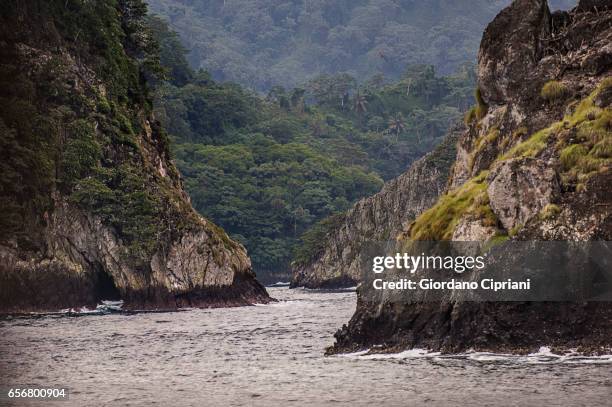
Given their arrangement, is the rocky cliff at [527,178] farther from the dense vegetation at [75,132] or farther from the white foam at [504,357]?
the dense vegetation at [75,132]

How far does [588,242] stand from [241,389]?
1577 cm

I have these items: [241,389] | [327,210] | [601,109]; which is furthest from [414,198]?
[241,389]

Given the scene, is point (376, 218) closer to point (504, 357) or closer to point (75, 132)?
point (75, 132)

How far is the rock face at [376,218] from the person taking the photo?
147000mm

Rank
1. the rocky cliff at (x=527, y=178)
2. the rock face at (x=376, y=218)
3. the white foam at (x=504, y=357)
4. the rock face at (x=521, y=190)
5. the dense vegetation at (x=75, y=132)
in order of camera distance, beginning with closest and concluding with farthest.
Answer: the white foam at (x=504, y=357) < the rocky cliff at (x=527, y=178) < the rock face at (x=521, y=190) < the dense vegetation at (x=75, y=132) < the rock face at (x=376, y=218)

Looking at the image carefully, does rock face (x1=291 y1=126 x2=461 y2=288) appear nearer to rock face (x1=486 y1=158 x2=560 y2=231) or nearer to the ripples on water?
the ripples on water

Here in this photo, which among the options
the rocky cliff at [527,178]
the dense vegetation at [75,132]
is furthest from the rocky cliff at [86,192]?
the rocky cliff at [527,178]

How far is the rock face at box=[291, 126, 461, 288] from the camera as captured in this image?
482 feet

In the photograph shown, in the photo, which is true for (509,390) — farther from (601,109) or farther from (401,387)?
(601,109)

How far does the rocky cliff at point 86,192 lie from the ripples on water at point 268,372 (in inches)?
949

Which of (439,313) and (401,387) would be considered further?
(439,313)

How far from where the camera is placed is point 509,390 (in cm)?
2973

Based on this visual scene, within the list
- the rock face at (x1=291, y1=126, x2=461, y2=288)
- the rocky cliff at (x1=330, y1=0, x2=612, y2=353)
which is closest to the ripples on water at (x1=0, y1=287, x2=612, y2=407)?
the rocky cliff at (x1=330, y1=0, x2=612, y2=353)

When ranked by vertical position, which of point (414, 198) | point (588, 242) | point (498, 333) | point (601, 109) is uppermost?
point (414, 198)
